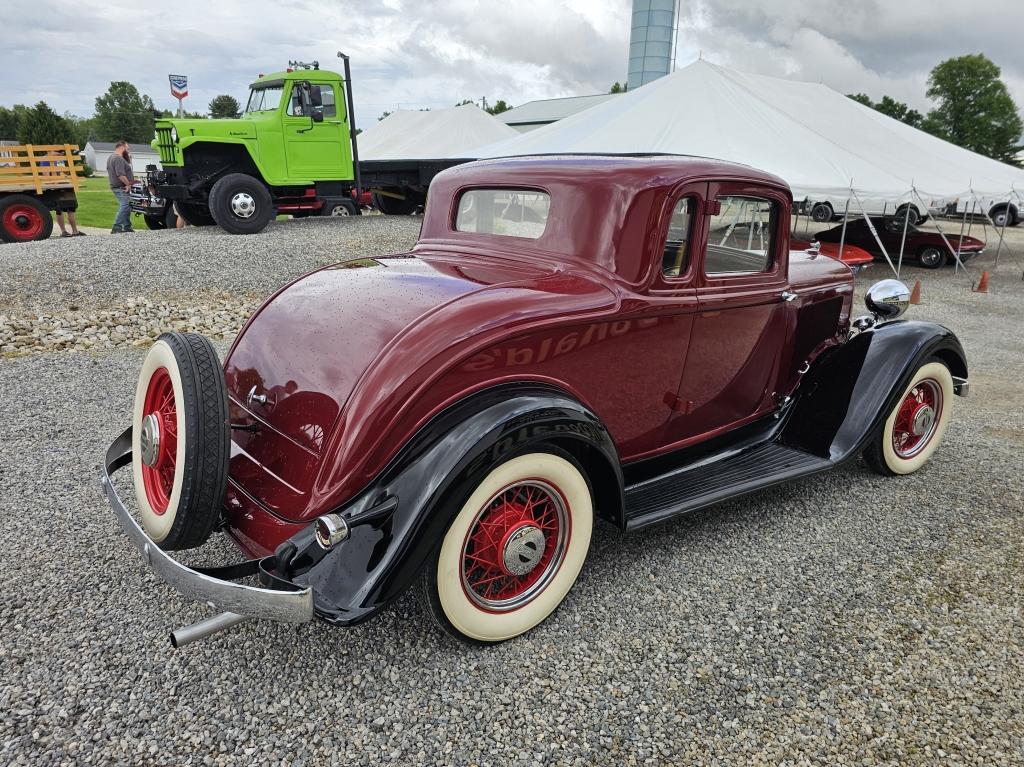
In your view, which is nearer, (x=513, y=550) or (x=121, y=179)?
(x=513, y=550)

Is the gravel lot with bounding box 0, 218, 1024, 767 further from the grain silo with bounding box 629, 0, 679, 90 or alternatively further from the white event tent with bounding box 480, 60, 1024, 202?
the grain silo with bounding box 629, 0, 679, 90

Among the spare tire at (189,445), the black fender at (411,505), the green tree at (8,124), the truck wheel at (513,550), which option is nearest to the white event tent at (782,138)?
the truck wheel at (513,550)

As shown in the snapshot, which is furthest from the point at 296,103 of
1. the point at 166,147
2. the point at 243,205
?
the point at 166,147

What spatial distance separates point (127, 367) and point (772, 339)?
18.1 feet

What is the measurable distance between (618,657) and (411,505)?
106 cm

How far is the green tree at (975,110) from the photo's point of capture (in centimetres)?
4453

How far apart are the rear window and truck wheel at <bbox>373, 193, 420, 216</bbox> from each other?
14474mm

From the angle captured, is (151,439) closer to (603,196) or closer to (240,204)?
(603,196)

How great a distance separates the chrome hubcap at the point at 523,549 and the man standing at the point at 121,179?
498 inches

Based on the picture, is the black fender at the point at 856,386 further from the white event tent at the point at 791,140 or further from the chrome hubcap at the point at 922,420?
the white event tent at the point at 791,140

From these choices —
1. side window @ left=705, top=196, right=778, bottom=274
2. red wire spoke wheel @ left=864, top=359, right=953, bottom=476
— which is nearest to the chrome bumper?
side window @ left=705, top=196, right=778, bottom=274

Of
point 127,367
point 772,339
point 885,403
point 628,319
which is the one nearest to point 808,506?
point 885,403

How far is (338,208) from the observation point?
603 inches

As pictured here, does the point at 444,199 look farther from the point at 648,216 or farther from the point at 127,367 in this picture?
the point at 127,367
